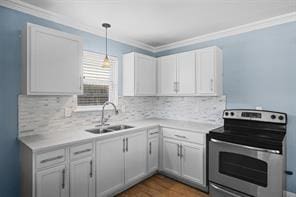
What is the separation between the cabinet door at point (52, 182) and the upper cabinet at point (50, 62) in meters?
0.86

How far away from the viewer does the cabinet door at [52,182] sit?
5.62ft

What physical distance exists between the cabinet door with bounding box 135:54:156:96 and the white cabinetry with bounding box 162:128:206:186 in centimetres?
83

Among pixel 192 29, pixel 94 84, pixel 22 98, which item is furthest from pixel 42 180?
pixel 192 29

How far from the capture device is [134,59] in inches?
122

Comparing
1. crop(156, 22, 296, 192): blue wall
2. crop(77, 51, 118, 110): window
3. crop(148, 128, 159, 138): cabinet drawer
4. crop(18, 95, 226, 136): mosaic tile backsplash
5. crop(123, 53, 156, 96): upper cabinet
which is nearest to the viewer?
crop(18, 95, 226, 136): mosaic tile backsplash

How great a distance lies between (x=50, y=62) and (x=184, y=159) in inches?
90.3

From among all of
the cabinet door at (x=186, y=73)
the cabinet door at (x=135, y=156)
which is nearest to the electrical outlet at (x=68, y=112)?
the cabinet door at (x=135, y=156)

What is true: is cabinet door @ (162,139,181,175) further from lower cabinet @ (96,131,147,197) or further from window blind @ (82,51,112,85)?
window blind @ (82,51,112,85)

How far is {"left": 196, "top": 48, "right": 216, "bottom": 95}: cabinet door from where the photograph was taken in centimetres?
273

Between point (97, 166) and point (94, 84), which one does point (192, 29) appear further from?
point (97, 166)

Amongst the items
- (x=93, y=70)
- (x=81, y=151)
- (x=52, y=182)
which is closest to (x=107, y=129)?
(x=81, y=151)

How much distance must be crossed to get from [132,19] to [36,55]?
51.0 inches

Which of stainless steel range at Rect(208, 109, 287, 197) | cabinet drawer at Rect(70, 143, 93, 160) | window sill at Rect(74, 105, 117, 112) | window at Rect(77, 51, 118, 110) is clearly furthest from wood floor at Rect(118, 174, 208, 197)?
window at Rect(77, 51, 118, 110)

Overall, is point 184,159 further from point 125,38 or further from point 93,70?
point 125,38
